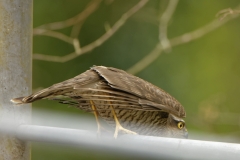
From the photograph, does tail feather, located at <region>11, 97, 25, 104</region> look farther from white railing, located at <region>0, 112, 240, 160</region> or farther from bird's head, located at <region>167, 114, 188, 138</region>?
bird's head, located at <region>167, 114, 188, 138</region>

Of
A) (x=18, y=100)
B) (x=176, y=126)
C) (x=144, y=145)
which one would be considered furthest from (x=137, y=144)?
(x=176, y=126)

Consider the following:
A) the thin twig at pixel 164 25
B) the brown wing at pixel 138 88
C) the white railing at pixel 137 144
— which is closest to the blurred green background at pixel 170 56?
the thin twig at pixel 164 25

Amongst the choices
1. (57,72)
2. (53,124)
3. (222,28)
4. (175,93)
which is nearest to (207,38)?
(222,28)

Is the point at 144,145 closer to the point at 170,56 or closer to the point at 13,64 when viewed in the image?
the point at 13,64

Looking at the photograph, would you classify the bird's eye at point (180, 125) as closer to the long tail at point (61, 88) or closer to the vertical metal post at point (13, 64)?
the long tail at point (61, 88)

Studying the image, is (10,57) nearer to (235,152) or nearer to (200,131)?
(235,152)

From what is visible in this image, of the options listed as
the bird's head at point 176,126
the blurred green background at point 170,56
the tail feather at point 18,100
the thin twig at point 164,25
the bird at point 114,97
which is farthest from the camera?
the blurred green background at point 170,56

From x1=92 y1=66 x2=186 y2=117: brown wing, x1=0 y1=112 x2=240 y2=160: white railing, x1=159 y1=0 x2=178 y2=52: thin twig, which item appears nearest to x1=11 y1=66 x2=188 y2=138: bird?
x1=92 y1=66 x2=186 y2=117: brown wing
